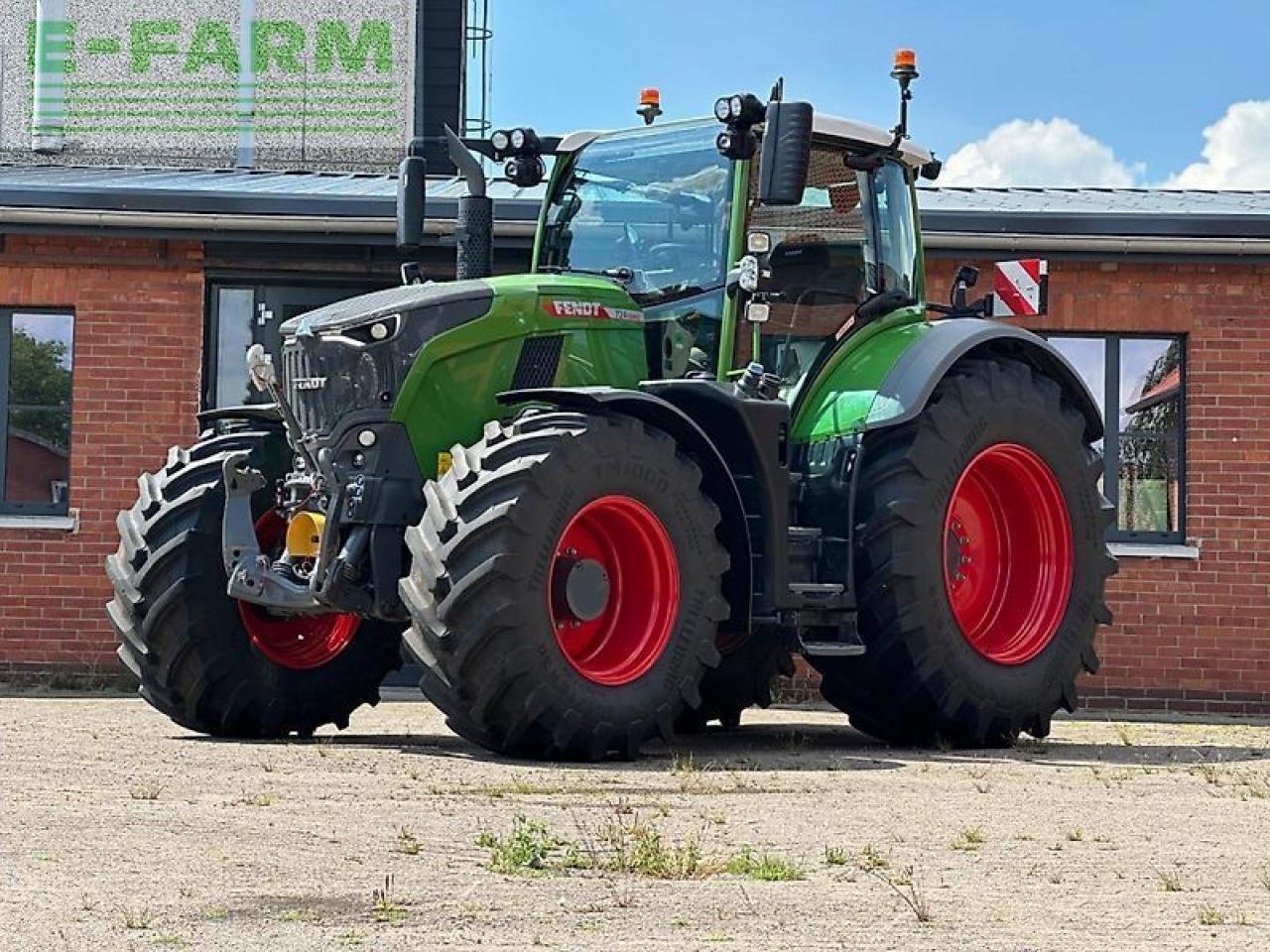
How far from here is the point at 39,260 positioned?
16.4 m

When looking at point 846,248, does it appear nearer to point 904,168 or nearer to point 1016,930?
point 904,168

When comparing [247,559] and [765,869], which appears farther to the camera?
[247,559]

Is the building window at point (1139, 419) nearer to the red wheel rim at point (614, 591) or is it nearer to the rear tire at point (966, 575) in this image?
the rear tire at point (966, 575)

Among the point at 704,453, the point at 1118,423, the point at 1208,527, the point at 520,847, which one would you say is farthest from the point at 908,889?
the point at 1118,423

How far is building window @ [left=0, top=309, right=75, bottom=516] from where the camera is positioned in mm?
16453

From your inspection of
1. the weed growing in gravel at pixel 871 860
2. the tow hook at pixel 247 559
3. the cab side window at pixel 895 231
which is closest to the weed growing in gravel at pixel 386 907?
the weed growing in gravel at pixel 871 860

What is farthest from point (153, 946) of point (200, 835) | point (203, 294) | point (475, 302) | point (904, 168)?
point (203, 294)

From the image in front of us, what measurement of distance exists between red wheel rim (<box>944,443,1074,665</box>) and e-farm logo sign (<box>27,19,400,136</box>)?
2282 cm

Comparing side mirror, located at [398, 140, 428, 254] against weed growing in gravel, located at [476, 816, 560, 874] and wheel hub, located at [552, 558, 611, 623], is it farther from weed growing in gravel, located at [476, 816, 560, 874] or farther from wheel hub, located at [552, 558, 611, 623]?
weed growing in gravel, located at [476, 816, 560, 874]

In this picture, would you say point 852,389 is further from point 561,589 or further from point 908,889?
point 908,889

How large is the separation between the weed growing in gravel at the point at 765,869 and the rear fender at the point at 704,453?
3.25m

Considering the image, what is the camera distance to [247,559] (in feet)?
32.9

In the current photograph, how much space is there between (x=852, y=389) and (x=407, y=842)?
443cm

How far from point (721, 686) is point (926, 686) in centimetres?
145
